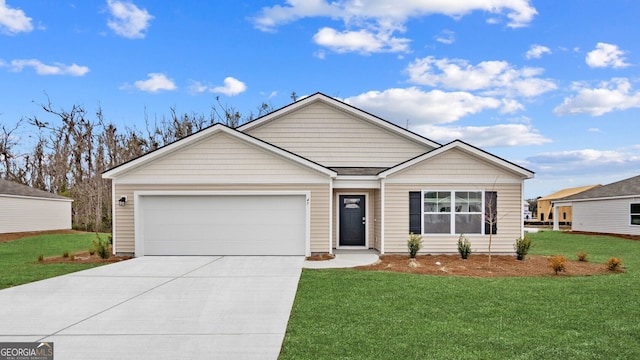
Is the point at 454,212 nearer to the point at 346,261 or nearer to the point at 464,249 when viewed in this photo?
the point at 464,249

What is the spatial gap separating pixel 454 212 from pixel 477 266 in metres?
2.70

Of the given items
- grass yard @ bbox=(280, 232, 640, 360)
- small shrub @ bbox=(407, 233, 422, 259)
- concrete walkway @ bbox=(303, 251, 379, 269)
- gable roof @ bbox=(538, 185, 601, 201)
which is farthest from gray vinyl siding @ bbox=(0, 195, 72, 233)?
gable roof @ bbox=(538, 185, 601, 201)

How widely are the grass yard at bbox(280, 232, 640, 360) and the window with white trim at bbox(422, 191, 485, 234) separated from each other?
4188mm

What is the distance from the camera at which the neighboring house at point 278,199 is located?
46.1 feet

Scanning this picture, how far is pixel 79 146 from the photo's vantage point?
120 feet

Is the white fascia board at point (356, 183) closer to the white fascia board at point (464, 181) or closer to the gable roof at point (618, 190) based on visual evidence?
the white fascia board at point (464, 181)

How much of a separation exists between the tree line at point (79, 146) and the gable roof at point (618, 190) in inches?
934

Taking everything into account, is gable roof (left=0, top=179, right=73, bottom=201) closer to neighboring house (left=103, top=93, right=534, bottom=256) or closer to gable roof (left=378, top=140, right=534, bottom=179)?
neighboring house (left=103, top=93, right=534, bottom=256)

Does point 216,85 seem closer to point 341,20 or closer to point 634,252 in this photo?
point 341,20

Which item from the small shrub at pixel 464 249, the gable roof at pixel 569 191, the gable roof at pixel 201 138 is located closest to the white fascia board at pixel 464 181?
the small shrub at pixel 464 249

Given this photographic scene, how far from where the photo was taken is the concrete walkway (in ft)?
39.5

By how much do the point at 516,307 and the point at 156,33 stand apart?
20.9 metres

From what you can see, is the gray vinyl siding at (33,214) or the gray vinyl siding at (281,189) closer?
the gray vinyl siding at (281,189)

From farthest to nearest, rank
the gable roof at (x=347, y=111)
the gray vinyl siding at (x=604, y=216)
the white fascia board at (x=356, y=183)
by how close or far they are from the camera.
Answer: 1. the gray vinyl siding at (x=604, y=216)
2. the gable roof at (x=347, y=111)
3. the white fascia board at (x=356, y=183)
